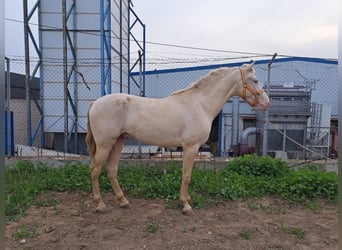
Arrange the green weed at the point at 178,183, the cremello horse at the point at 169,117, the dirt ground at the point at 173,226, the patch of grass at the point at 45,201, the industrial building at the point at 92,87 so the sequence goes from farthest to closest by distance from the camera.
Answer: the industrial building at the point at 92,87
the green weed at the point at 178,183
the patch of grass at the point at 45,201
the cremello horse at the point at 169,117
the dirt ground at the point at 173,226

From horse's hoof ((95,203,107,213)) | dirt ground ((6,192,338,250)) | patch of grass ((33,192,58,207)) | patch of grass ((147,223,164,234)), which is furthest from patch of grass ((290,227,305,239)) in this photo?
patch of grass ((33,192,58,207))

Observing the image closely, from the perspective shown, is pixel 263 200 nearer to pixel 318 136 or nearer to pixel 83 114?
pixel 83 114

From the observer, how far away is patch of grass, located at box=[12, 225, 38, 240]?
2.77 m

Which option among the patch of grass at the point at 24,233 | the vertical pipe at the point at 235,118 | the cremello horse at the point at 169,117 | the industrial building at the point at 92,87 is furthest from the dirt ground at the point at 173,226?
the vertical pipe at the point at 235,118

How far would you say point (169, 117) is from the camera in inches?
131

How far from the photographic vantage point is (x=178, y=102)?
3465 millimetres

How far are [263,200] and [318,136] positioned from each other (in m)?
7.27

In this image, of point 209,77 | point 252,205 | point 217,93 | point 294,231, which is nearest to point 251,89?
point 217,93

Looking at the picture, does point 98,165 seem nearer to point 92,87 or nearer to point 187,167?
point 187,167

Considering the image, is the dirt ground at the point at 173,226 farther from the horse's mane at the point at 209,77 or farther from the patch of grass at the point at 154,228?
the horse's mane at the point at 209,77

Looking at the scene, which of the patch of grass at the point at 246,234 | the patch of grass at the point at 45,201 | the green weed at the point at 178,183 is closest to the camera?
the patch of grass at the point at 246,234

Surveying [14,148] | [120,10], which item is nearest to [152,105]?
[14,148]

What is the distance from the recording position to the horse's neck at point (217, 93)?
3523 millimetres

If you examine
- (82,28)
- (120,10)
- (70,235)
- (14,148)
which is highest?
(120,10)
